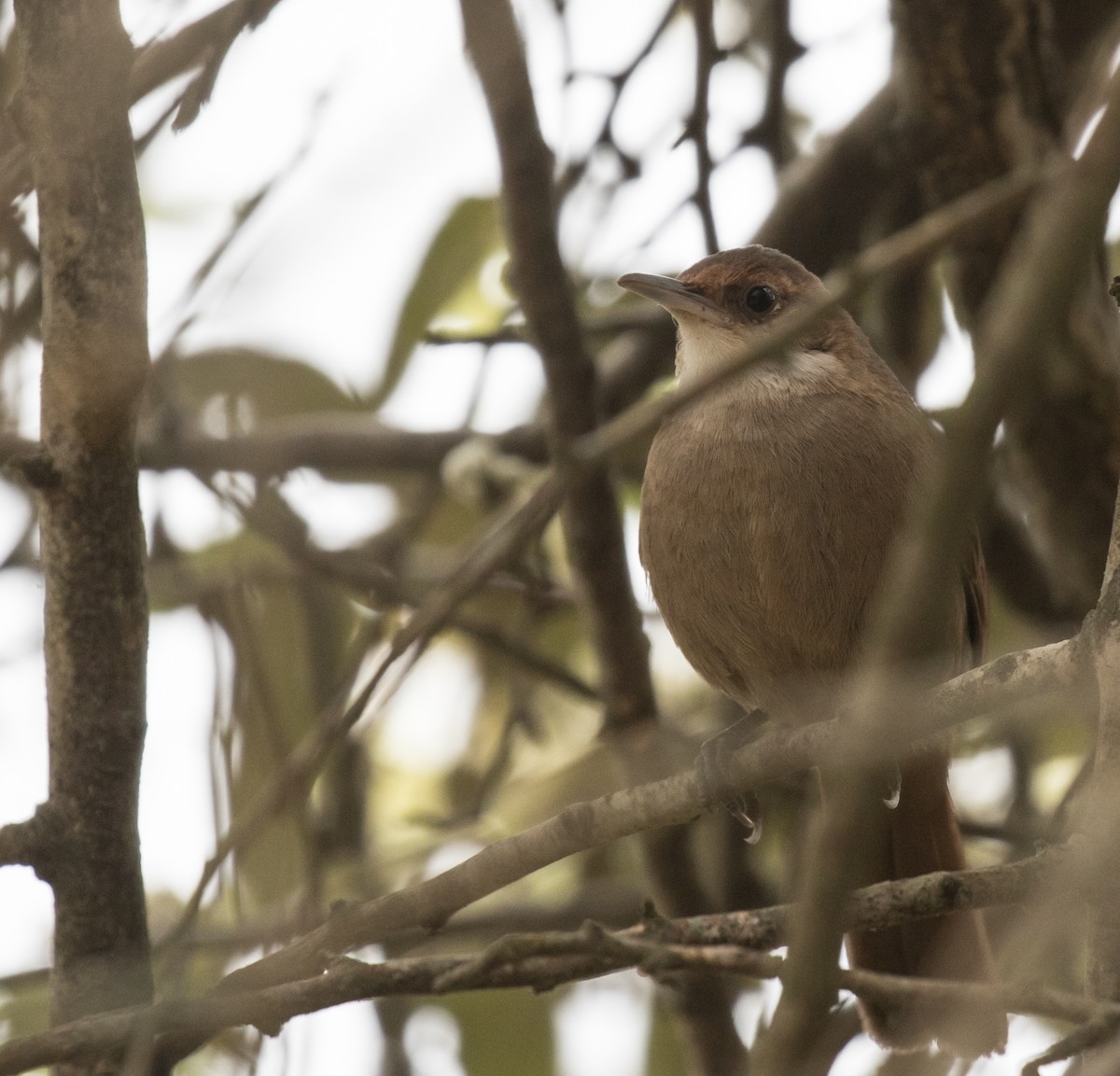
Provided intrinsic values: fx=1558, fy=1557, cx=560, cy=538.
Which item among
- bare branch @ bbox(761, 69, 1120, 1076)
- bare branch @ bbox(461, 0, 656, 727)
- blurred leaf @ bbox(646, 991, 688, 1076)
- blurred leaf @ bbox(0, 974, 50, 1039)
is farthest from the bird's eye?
bare branch @ bbox(761, 69, 1120, 1076)

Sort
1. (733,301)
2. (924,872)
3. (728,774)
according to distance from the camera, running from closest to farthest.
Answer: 1. (728,774)
2. (924,872)
3. (733,301)

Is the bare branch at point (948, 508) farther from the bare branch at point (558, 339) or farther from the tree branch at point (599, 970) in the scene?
the bare branch at point (558, 339)

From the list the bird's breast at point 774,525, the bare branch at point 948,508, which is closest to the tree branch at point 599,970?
the bare branch at point 948,508

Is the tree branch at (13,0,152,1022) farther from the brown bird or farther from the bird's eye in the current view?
the bird's eye

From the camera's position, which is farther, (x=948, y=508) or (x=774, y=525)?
(x=774, y=525)

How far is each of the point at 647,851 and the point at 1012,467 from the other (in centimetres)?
192

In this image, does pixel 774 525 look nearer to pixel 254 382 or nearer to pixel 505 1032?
pixel 505 1032

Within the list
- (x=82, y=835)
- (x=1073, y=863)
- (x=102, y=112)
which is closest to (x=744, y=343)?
(x=102, y=112)

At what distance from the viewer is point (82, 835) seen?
10.9 feet

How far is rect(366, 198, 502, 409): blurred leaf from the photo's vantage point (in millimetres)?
6410

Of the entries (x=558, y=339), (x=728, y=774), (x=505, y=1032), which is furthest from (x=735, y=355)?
→ (x=505, y=1032)

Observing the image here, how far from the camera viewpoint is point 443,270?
21.1ft

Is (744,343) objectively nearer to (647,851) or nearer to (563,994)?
(647,851)

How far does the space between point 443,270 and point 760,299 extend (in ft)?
4.65
